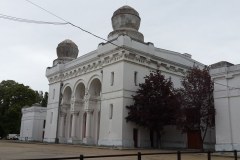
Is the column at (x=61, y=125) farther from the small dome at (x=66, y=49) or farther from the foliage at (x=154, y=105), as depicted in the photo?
the foliage at (x=154, y=105)

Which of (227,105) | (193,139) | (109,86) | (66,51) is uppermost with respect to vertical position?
(66,51)

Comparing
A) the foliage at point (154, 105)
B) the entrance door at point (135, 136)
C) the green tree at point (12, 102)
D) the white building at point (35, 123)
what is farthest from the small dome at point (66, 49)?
the entrance door at point (135, 136)

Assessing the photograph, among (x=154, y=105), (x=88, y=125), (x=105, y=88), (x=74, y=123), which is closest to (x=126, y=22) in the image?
(x=105, y=88)

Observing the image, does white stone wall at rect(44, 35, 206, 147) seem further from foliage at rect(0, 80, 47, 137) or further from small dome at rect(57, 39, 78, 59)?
foliage at rect(0, 80, 47, 137)

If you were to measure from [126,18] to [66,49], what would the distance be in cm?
1352

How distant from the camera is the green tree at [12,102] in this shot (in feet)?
182

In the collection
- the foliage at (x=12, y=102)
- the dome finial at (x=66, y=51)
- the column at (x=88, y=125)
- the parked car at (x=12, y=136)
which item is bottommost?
the parked car at (x=12, y=136)

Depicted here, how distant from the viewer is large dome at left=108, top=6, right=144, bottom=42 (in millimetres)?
34875

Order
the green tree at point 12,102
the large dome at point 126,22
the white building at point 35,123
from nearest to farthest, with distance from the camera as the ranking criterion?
the large dome at point 126,22 → the white building at point 35,123 → the green tree at point 12,102

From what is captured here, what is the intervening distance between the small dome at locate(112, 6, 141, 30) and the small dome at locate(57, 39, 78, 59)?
453 inches

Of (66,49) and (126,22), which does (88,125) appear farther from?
(66,49)

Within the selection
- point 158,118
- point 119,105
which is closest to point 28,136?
point 119,105

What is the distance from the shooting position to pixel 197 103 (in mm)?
25234

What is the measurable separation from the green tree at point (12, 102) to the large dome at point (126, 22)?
28.7m
